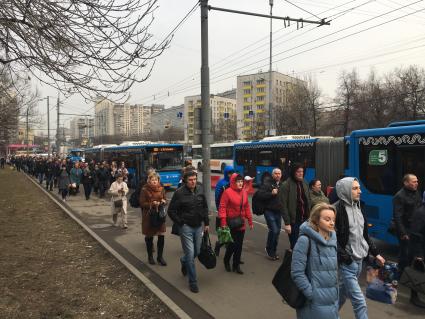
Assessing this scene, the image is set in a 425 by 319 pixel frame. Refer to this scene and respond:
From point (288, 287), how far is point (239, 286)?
2.88 metres

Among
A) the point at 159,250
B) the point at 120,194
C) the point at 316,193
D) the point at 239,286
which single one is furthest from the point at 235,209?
the point at 120,194

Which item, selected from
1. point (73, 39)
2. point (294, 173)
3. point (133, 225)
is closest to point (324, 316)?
point (294, 173)

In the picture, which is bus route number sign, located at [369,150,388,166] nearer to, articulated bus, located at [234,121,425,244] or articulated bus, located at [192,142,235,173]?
articulated bus, located at [234,121,425,244]

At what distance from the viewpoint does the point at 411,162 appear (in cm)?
804

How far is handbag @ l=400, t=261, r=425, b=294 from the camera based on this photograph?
16.1ft

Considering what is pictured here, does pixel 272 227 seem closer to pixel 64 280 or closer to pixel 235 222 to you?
pixel 235 222

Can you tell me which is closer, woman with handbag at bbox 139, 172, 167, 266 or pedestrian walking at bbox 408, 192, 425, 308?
pedestrian walking at bbox 408, 192, 425, 308

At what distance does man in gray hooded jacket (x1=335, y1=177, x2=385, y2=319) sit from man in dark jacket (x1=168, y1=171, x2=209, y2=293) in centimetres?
237

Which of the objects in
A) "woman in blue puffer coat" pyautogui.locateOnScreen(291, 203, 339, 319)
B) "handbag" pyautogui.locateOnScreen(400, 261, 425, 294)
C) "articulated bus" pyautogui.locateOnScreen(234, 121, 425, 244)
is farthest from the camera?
"articulated bus" pyautogui.locateOnScreen(234, 121, 425, 244)

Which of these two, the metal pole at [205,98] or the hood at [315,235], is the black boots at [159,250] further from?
the hood at [315,235]

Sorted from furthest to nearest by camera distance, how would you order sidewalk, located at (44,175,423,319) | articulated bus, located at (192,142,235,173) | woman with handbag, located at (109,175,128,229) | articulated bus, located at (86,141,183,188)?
1. articulated bus, located at (192,142,235,173)
2. articulated bus, located at (86,141,183,188)
3. woman with handbag, located at (109,175,128,229)
4. sidewalk, located at (44,175,423,319)

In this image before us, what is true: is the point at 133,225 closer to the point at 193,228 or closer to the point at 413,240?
the point at 193,228

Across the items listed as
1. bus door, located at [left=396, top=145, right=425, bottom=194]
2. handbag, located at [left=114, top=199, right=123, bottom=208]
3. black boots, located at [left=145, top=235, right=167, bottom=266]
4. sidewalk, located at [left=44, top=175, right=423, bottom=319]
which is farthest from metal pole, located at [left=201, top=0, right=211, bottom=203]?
bus door, located at [left=396, top=145, right=425, bottom=194]

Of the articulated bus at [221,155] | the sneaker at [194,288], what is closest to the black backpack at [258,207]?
the sneaker at [194,288]
